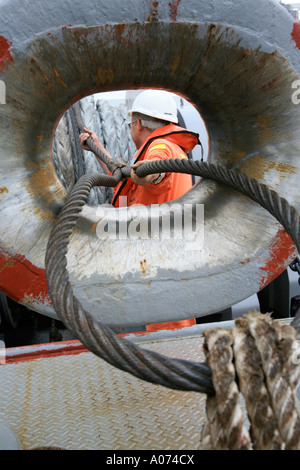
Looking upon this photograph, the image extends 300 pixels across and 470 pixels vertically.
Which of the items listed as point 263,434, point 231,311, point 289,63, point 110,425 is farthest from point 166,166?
point 231,311

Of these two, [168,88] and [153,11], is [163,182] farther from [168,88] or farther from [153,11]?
[153,11]

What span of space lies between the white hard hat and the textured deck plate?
54.0 inches

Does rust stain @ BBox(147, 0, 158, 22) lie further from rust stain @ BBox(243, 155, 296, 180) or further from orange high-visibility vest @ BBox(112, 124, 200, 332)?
orange high-visibility vest @ BBox(112, 124, 200, 332)

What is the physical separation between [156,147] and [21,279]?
0.99m

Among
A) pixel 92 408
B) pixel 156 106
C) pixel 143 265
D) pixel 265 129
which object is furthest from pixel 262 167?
pixel 156 106

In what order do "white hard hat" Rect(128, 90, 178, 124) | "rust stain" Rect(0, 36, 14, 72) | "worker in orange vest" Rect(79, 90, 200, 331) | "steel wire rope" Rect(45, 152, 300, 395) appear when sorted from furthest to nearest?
"white hard hat" Rect(128, 90, 178, 124) → "worker in orange vest" Rect(79, 90, 200, 331) → "rust stain" Rect(0, 36, 14, 72) → "steel wire rope" Rect(45, 152, 300, 395)

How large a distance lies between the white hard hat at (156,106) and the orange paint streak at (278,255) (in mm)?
1333

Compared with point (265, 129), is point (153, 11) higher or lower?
higher

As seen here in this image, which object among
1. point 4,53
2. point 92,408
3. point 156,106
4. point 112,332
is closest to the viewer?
point 112,332

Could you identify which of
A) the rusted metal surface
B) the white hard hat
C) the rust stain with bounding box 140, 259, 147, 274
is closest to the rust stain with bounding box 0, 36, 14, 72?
the rusted metal surface

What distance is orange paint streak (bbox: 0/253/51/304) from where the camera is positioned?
2.80 feet

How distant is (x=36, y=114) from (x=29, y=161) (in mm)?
97

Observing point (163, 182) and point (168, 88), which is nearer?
point (168, 88)

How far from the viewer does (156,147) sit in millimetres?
1711
